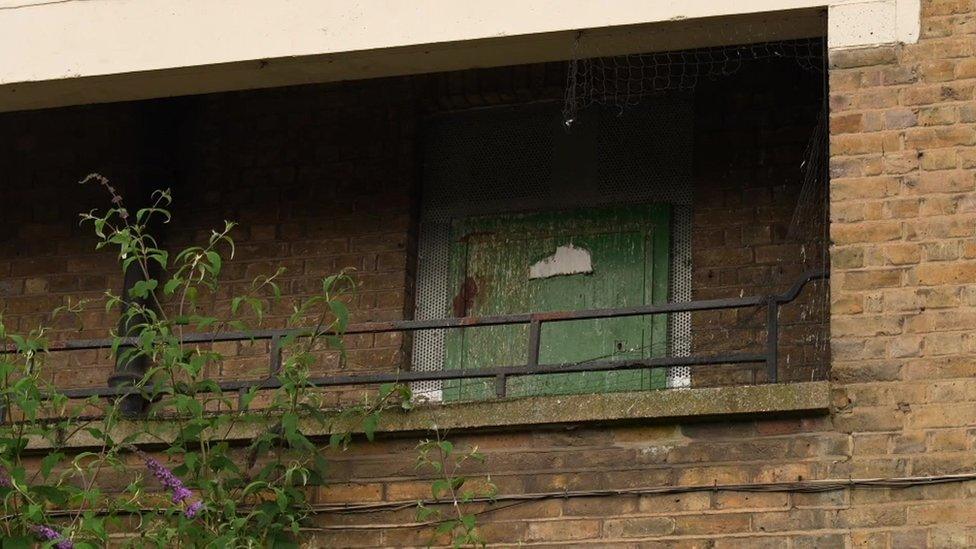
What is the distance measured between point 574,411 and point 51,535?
80.2 inches

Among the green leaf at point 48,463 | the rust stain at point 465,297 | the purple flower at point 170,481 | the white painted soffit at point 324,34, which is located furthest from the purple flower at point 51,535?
the rust stain at point 465,297

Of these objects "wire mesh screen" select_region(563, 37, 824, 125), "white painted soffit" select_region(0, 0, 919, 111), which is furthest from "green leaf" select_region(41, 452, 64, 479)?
"wire mesh screen" select_region(563, 37, 824, 125)

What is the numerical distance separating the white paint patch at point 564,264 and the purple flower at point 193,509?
8.05 feet

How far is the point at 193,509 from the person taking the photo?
798 cm

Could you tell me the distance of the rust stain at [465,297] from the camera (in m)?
9.98

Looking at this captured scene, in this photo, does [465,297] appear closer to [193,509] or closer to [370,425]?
[370,425]

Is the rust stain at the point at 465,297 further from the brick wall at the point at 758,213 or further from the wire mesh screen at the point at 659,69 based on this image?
the brick wall at the point at 758,213

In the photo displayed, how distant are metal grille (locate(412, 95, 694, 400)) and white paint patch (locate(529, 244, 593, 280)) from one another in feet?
0.76

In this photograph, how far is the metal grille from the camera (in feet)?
32.5

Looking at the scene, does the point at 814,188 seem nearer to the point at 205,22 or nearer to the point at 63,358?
the point at 205,22

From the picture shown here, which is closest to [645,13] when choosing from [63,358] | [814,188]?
[814,188]

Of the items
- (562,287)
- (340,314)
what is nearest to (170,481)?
(340,314)

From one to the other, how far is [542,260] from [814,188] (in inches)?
54.6

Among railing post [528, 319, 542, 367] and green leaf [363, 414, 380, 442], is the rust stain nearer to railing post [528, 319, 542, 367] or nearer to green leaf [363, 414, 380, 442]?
railing post [528, 319, 542, 367]
